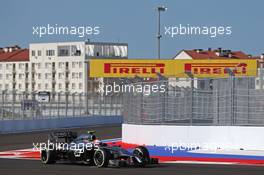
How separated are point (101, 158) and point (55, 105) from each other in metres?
25.7

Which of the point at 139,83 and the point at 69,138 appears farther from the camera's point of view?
the point at 139,83

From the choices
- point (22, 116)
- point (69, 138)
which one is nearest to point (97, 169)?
point (69, 138)

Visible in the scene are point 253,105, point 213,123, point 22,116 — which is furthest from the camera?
point 22,116

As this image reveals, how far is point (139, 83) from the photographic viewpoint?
27.4 meters

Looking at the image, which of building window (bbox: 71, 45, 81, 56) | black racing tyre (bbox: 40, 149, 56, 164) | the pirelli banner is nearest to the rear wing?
black racing tyre (bbox: 40, 149, 56, 164)

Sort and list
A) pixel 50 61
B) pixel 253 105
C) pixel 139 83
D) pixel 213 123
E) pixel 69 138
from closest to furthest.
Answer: pixel 69 138
pixel 253 105
pixel 213 123
pixel 139 83
pixel 50 61

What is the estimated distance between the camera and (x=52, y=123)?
4350 cm

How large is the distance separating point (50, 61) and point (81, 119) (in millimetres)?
75646

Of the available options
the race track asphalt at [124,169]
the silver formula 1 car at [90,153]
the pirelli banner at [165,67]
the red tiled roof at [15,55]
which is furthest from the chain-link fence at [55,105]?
the red tiled roof at [15,55]

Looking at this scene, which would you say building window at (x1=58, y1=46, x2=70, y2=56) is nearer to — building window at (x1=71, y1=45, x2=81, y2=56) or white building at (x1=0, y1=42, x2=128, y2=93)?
white building at (x1=0, y1=42, x2=128, y2=93)

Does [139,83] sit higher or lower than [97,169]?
higher

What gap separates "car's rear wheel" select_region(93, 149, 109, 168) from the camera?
18203 millimetres

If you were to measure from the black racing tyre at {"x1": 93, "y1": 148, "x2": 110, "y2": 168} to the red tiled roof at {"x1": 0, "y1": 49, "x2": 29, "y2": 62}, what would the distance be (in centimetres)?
11128

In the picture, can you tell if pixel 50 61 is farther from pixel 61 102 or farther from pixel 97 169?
pixel 97 169
